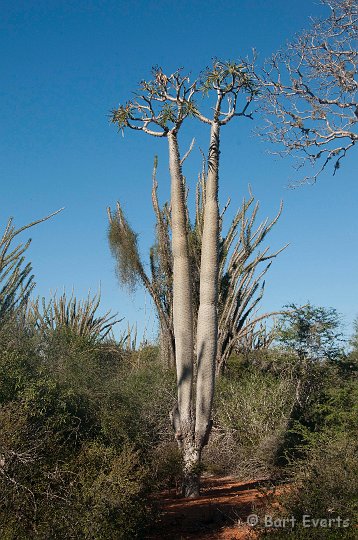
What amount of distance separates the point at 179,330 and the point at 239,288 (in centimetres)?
448

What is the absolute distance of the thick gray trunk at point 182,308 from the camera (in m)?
10.4

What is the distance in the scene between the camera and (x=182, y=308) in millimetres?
10625

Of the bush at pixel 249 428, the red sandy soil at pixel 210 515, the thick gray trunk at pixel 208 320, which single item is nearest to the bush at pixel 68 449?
the red sandy soil at pixel 210 515

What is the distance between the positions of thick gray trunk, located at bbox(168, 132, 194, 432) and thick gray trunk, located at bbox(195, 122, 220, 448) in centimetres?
15

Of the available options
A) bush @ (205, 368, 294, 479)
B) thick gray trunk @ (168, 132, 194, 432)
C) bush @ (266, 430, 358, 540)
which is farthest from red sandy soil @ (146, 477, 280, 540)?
thick gray trunk @ (168, 132, 194, 432)

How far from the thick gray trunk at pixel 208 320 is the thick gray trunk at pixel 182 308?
146mm

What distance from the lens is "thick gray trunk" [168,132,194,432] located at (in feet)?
34.1

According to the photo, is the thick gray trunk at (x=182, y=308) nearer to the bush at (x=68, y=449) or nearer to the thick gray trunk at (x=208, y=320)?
the thick gray trunk at (x=208, y=320)

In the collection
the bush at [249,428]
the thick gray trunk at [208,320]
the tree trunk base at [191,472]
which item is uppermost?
the thick gray trunk at [208,320]

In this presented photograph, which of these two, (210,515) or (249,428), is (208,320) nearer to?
Result: (249,428)

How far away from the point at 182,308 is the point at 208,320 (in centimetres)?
44

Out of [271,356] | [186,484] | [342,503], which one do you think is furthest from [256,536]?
[271,356]

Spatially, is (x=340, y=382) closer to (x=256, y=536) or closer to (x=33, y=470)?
(x=256, y=536)

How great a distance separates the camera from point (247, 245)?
15.1 metres
